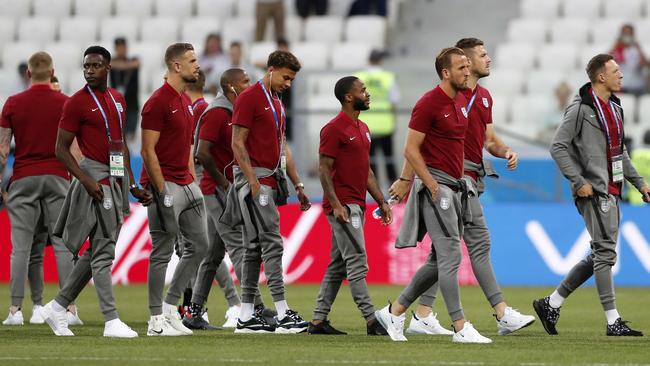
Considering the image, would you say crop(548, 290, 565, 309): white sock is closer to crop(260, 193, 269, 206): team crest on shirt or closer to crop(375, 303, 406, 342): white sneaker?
crop(375, 303, 406, 342): white sneaker

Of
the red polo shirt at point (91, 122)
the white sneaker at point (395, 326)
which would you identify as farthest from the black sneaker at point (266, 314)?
the red polo shirt at point (91, 122)

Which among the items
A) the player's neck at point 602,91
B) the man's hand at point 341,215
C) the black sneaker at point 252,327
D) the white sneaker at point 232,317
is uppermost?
the player's neck at point 602,91

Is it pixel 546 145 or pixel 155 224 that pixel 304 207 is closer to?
pixel 155 224

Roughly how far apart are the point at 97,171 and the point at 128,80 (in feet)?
34.4

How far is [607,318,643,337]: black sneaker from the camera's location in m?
11.8

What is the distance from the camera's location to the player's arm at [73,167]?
11.1 meters

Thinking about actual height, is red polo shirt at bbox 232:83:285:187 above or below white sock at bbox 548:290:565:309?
above

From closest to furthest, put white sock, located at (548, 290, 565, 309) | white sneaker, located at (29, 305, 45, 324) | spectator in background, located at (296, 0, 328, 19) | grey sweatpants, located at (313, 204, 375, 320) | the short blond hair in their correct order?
grey sweatpants, located at (313, 204, 375, 320), white sock, located at (548, 290, 565, 309), the short blond hair, white sneaker, located at (29, 305, 45, 324), spectator in background, located at (296, 0, 328, 19)

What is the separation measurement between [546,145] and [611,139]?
7.70 meters

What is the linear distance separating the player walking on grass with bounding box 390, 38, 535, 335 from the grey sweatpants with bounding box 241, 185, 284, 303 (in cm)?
125

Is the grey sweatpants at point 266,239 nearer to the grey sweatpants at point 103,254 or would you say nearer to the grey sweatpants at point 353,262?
the grey sweatpants at point 353,262

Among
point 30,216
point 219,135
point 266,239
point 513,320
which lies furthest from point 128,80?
point 513,320

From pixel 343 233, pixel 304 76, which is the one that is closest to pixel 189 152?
pixel 343 233

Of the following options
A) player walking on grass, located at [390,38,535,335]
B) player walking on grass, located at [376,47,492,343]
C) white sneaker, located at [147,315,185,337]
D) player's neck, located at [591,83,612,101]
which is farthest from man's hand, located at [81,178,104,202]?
player's neck, located at [591,83,612,101]
